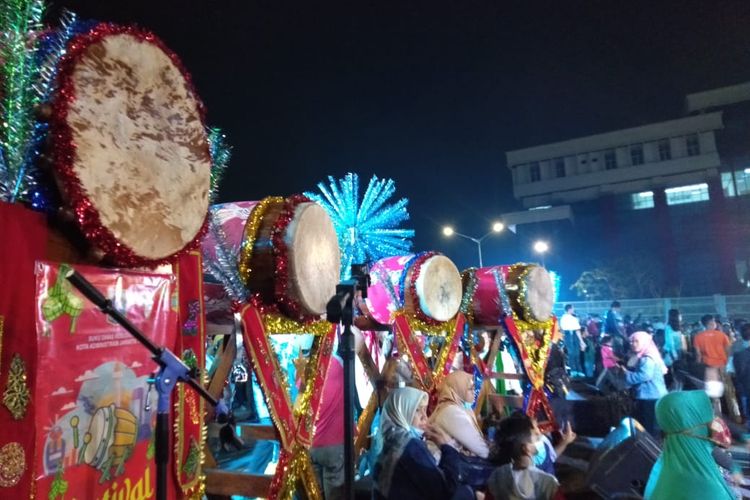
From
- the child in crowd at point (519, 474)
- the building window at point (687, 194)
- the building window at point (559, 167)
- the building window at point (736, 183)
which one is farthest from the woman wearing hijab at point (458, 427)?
the building window at point (559, 167)

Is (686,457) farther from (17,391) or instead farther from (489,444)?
(17,391)

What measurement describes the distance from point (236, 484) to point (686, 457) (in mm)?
3028

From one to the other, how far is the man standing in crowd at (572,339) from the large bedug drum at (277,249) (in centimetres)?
1221

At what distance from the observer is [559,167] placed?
37.4m

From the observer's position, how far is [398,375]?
5.82 meters

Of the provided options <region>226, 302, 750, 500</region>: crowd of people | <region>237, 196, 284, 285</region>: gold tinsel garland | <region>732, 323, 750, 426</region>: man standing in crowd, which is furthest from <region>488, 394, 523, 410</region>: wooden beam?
<region>237, 196, 284, 285</region>: gold tinsel garland

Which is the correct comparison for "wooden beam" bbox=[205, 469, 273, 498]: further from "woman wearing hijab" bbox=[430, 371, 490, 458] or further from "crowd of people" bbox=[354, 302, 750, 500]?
"woman wearing hijab" bbox=[430, 371, 490, 458]

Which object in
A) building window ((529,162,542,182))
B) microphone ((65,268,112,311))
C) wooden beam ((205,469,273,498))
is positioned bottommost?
wooden beam ((205,469,273,498))

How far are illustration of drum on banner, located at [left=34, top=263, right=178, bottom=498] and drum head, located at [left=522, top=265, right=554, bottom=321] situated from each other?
6.32 meters

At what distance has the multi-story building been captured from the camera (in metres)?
31.0

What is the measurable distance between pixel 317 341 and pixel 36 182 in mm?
2715

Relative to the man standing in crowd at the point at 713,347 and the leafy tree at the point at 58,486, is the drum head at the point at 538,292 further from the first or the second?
the leafy tree at the point at 58,486

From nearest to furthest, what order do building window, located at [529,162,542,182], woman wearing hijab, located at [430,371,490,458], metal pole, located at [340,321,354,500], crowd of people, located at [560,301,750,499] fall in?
1. crowd of people, located at [560,301,750,499]
2. metal pole, located at [340,321,354,500]
3. woman wearing hijab, located at [430,371,490,458]
4. building window, located at [529,162,542,182]

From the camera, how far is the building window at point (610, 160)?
118 ft
